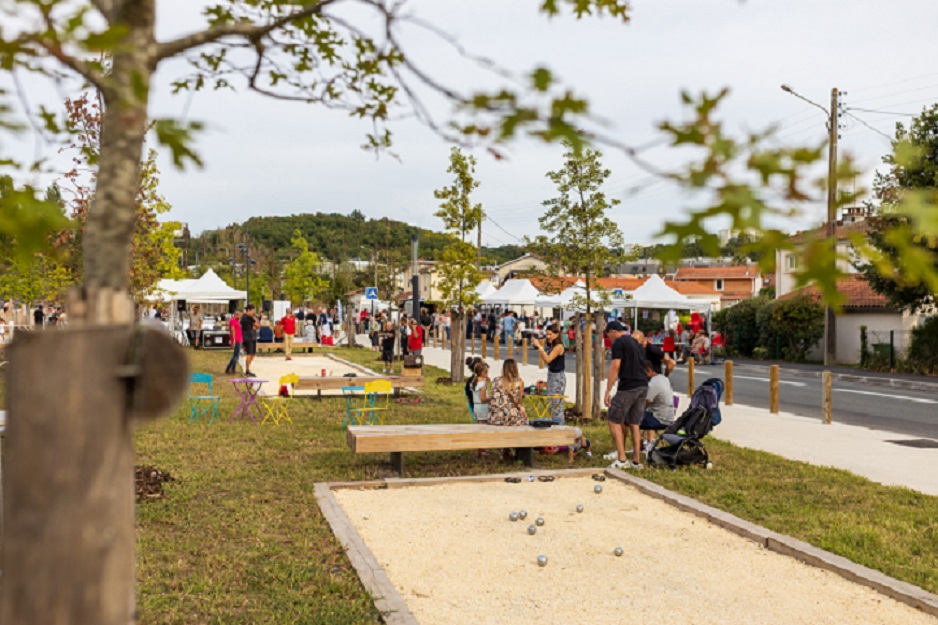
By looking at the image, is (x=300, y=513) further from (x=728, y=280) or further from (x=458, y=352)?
(x=728, y=280)

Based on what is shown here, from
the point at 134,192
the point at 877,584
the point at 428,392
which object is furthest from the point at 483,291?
the point at 134,192

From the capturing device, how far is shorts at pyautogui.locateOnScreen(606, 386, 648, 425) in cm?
994

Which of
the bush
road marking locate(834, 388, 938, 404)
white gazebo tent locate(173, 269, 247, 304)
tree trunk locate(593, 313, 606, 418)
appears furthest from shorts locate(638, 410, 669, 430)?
white gazebo tent locate(173, 269, 247, 304)

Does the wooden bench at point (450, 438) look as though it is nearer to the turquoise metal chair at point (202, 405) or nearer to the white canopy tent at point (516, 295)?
the turquoise metal chair at point (202, 405)

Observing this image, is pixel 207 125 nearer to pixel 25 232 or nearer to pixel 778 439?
pixel 25 232

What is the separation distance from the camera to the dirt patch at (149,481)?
8.20 meters

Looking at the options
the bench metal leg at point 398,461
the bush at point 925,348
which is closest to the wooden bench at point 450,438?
the bench metal leg at point 398,461

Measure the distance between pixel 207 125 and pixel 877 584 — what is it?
5546mm

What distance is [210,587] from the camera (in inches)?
224

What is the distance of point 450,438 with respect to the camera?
Result: 9.67 metres

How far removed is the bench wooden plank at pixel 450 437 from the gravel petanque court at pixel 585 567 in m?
0.73

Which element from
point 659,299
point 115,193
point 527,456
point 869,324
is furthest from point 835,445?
point 869,324

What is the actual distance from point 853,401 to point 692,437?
1029cm

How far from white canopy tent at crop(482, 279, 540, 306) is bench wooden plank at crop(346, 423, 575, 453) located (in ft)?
88.9
